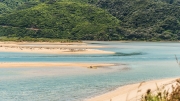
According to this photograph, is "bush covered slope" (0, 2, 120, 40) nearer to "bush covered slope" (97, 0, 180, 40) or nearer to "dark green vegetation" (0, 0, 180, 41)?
"dark green vegetation" (0, 0, 180, 41)

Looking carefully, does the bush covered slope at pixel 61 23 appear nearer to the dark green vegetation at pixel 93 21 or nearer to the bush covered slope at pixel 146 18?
the dark green vegetation at pixel 93 21

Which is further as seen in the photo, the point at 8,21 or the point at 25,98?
the point at 8,21

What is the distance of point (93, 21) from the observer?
421 ft

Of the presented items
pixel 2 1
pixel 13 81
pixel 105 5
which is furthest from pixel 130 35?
pixel 13 81

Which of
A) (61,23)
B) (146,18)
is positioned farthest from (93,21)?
(146,18)

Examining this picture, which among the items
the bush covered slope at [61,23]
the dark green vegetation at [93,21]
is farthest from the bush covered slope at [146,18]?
the bush covered slope at [61,23]

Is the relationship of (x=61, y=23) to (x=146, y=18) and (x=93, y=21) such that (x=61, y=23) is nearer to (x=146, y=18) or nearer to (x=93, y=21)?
(x=93, y=21)

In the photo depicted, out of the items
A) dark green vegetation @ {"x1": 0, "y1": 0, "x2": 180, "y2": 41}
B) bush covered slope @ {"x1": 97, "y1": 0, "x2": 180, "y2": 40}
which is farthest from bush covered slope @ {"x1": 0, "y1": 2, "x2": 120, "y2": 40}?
bush covered slope @ {"x1": 97, "y1": 0, "x2": 180, "y2": 40}

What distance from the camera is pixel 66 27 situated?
123 metres

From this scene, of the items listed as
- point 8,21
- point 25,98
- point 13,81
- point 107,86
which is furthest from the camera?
point 8,21

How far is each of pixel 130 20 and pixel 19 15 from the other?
43.1 m

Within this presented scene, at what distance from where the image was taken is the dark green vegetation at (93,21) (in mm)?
119250

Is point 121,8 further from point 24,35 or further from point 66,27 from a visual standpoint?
point 24,35

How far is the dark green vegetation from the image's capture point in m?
119
